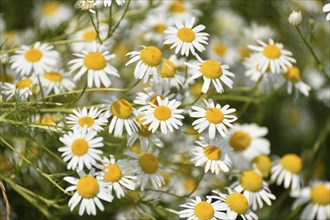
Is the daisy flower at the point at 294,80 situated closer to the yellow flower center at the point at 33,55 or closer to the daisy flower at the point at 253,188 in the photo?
the daisy flower at the point at 253,188

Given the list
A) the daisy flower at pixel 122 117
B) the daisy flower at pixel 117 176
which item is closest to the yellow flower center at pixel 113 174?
the daisy flower at pixel 117 176

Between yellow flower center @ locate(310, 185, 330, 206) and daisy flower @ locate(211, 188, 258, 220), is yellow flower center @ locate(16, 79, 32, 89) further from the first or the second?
yellow flower center @ locate(310, 185, 330, 206)

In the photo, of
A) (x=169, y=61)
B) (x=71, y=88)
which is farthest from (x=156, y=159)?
(x=71, y=88)

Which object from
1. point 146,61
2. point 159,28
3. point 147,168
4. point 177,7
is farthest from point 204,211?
point 177,7

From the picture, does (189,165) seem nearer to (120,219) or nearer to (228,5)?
(120,219)

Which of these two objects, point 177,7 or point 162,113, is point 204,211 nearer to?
point 162,113
